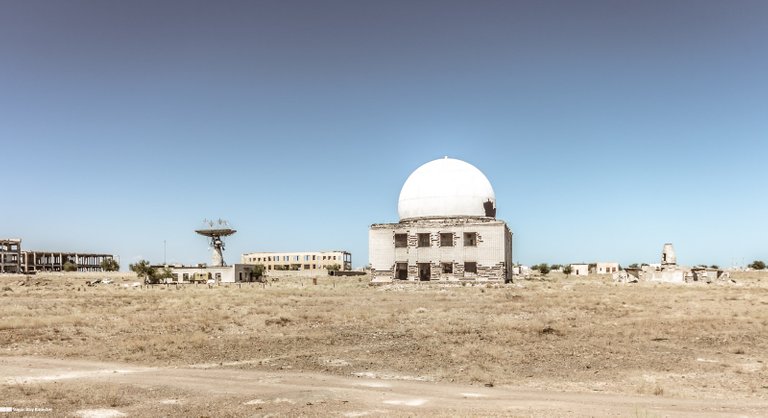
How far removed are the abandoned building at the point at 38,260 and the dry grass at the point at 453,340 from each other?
355 feet

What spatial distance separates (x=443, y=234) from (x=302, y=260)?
8743 cm

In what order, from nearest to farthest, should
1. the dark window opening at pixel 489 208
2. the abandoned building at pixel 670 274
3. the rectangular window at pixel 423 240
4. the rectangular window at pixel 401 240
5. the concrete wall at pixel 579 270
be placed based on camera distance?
the rectangular window at pixel 423 240 < the rectangular window at pixel 401 240 < the abandoned building at pixel 670 274 < the dark window opening at pixel 489 208 < the concrete wall at pixel 579 270

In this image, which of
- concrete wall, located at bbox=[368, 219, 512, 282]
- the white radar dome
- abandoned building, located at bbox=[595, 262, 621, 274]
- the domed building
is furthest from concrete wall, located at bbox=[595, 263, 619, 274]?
A: concrete wall, located at bbox=[368, 219, 512, 282]

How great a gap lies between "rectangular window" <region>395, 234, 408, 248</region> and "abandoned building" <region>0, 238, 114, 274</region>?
91.3 meters

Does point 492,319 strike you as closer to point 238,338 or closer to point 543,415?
point 238,338

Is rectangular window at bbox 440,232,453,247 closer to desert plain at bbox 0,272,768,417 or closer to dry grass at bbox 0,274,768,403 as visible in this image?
dry grass at bbox 0,274,768,403

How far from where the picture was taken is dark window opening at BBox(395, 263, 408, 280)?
6031 cm

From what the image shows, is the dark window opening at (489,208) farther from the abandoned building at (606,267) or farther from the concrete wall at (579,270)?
the abandoned building at (606,267)

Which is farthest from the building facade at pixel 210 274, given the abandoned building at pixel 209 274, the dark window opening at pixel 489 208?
the dark window opening at pixel 489 208

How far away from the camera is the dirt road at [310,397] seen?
11.1 m

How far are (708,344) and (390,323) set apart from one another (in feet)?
41.4

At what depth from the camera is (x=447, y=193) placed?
61.8 meters

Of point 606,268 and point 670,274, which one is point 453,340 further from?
point 606,268

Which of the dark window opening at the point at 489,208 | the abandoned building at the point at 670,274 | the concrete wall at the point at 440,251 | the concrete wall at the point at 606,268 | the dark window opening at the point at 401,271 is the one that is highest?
the dark window opening at the point at 489,208
